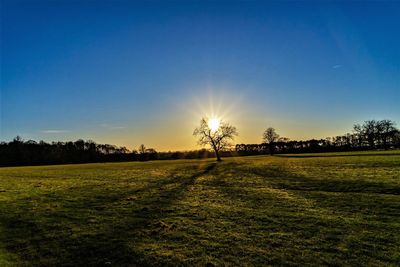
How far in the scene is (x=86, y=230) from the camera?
12938mm

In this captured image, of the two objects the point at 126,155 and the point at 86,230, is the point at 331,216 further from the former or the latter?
the point at 126,155

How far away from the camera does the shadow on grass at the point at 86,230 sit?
9814 mm

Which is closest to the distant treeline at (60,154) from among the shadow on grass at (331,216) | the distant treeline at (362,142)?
the distant treeline at (362,142)

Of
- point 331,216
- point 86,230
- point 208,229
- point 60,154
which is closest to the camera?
point 208,229

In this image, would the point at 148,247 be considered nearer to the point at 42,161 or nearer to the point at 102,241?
the point at 102,241

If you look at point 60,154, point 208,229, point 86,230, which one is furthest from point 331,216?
point 60,154

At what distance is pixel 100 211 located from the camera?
1666 cm

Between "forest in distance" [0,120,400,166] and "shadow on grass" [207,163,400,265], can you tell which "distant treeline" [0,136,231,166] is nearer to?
"forest in distance" [0,120,400,166]

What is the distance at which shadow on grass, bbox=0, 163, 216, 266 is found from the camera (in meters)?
Result: 9.81

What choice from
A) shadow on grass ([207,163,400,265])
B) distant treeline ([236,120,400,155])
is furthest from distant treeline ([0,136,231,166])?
shadow on grass ([207,163,400,265])

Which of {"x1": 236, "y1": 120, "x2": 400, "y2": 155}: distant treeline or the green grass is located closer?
the green grass

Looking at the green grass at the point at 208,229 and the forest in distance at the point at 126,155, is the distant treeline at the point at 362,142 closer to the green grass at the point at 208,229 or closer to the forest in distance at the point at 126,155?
the forest in distance at the point at 126,155

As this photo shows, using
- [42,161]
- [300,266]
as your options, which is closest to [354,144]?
[42,161]

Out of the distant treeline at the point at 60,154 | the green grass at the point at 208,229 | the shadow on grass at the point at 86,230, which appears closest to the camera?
the green grass at the point at 208,229
